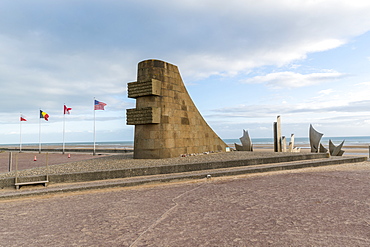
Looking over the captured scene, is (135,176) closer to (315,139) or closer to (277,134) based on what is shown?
(277,134)

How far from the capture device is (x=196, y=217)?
5164 mm

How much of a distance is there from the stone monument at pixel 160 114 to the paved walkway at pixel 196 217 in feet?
19.0

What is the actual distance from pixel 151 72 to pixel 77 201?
921 centimetres

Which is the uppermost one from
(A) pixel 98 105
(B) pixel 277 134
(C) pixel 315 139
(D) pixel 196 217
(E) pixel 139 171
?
(A) pixel 98 105

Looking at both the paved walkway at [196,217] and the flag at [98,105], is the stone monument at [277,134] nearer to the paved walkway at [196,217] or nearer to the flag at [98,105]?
the paved walkway at [196,217]

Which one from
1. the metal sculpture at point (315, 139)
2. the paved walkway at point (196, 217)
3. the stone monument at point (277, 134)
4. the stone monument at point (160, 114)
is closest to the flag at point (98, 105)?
the stone monument at point (160, 114)

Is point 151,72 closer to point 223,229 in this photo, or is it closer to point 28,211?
point 28,211

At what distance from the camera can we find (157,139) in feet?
45.9

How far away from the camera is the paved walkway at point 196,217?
4.06 metres

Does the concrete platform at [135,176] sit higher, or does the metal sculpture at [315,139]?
the metal sculpture at [315,139]

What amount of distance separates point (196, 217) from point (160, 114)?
9404 mm

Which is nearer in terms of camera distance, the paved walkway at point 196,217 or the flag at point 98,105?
the paved walkway at point 196,217

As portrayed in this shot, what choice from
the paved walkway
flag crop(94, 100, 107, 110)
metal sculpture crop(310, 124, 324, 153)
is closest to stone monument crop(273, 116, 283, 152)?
metal sculpture crop(310, 124, 324, 153)

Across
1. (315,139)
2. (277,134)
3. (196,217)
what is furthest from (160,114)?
(315,139)
